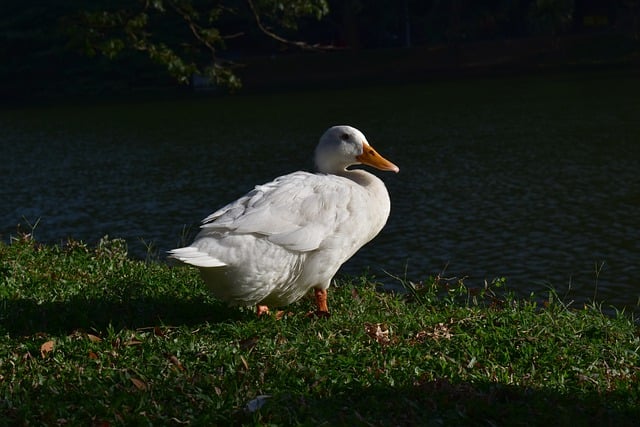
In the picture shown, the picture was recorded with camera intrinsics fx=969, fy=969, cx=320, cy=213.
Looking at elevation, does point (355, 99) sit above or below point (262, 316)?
below

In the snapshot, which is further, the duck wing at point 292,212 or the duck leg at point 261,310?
the duck leg at point 261,310

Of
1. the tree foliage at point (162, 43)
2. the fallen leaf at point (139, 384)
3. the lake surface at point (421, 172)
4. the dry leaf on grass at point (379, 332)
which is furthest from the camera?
the lake surface at point (421, 172)

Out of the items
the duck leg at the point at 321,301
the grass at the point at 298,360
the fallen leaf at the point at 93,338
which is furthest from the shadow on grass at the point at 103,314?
the duck leg at the point at 321,301

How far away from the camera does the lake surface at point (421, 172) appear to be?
10016 millimetres

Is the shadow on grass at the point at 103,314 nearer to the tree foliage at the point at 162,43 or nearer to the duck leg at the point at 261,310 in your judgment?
the duck leg at the point at 261,310

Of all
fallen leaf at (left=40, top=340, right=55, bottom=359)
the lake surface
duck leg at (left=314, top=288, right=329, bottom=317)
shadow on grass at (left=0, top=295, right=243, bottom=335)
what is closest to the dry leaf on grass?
duck leg at (left=314, top=288, right=329, bottom=317)

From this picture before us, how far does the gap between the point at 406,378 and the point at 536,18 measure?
3348 centimetres

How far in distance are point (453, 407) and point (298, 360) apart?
0.86 m

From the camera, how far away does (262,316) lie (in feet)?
18.1

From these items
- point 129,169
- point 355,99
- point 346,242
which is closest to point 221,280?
point 346,242

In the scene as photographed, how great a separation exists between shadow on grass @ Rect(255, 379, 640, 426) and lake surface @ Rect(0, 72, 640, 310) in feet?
12.3

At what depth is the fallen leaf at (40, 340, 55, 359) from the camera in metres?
4.78

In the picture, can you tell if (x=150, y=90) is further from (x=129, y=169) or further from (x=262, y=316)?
(x=262, y=316)

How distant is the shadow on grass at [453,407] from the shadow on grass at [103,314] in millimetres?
1596
